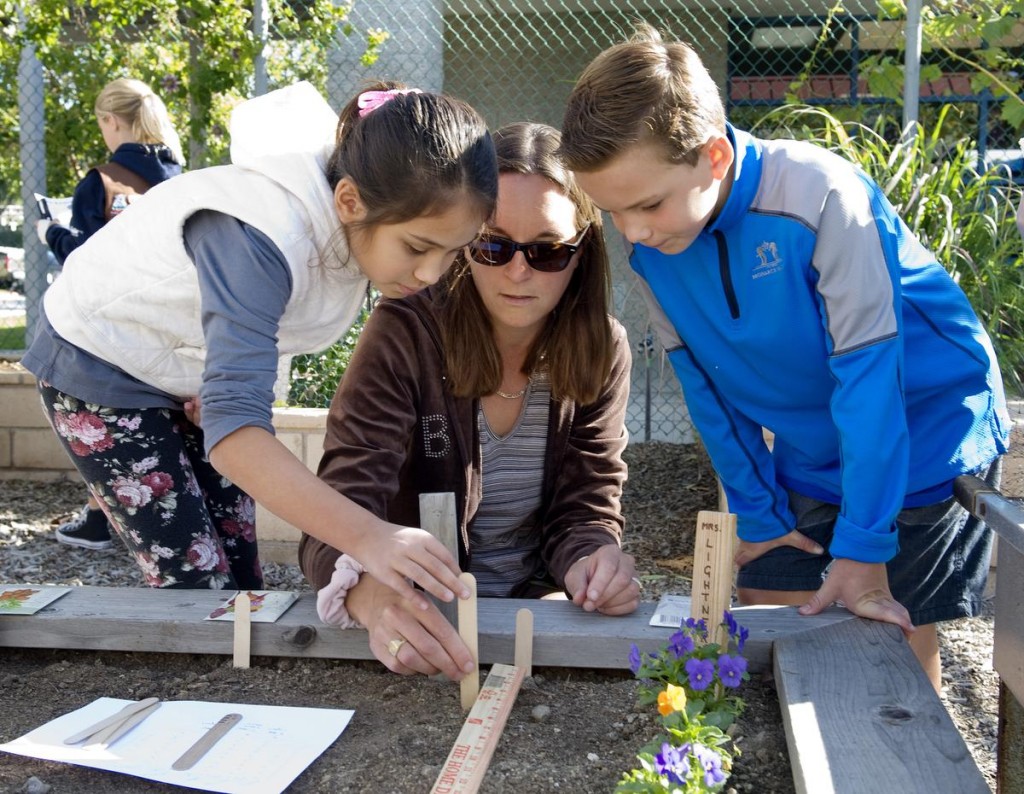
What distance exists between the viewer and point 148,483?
2107 millimetres

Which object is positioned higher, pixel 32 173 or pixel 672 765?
pixel 32 173

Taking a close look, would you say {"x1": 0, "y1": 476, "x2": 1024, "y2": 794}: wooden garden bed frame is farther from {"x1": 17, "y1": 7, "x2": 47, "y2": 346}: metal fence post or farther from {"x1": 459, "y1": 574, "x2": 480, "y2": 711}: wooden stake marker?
{"x1": 17, "y1": 7, "x2": 47, "y2": 346}: metal fence post

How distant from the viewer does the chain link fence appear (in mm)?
5279

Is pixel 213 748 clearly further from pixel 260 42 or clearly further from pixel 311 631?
pixel 260 42

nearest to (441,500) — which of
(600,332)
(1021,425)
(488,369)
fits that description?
(488,369)

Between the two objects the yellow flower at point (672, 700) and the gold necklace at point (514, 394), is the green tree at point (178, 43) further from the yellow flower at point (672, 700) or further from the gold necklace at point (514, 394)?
the yellow flower at point (672, 700)

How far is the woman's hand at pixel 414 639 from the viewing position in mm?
1597

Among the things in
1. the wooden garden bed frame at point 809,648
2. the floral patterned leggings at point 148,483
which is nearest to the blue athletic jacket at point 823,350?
the wooden garden bed frame at point 809,648

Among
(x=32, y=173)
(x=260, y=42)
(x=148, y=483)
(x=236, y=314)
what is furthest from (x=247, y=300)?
(x=32, y=173)

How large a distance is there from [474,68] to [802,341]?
6310 millimetres

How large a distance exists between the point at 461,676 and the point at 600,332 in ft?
2.58

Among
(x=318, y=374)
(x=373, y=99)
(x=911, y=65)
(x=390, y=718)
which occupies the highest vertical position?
(x=911, y=65)

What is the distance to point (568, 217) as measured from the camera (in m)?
2.01

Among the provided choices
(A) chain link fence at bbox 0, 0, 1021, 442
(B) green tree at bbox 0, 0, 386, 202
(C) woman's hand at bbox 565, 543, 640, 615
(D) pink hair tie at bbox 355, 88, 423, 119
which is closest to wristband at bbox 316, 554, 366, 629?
(C) woman's hand at bbox 565, 543, 640, 615
